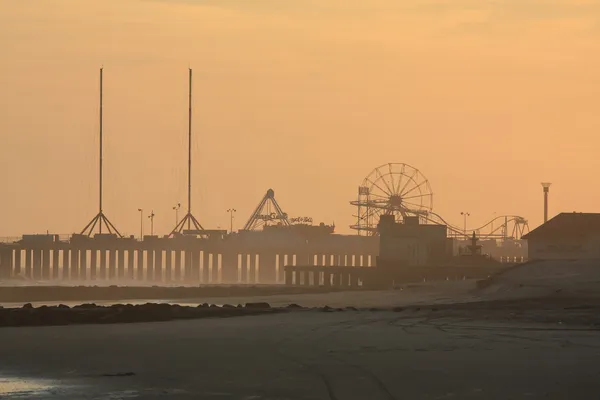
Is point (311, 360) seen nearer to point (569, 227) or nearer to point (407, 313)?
point (407, 313)

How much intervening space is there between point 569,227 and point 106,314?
75.8m

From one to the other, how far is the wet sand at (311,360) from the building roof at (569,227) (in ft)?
245

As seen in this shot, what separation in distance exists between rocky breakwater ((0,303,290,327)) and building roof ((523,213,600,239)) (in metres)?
69.7

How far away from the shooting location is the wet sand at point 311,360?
21562mm

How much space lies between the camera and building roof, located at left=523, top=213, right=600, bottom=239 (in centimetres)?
10981

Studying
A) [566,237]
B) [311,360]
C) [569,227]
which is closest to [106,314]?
[311,360]

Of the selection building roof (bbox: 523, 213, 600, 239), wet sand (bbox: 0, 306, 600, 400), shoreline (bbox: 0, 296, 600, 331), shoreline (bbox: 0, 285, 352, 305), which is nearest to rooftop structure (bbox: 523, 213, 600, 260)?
building roof (bbox: 523, 213, 600, 239)

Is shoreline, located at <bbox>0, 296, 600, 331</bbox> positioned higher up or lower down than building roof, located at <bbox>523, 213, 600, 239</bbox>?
lower down

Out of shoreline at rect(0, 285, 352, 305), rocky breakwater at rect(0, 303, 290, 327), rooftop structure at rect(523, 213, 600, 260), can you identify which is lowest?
shoreline at rect(0, 285, 352, 305)

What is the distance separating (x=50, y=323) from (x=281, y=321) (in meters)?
6.00

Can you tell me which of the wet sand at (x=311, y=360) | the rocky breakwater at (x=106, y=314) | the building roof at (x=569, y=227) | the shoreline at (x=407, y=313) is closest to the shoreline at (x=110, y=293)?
the building roof at (x=569, y=227)

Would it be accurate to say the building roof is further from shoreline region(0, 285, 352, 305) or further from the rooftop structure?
shoreline region(0, 285, 352, 305)

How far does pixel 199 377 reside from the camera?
76.7ft

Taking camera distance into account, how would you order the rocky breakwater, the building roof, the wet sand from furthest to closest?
the building roof
the rocky breakwater
the wet sand
